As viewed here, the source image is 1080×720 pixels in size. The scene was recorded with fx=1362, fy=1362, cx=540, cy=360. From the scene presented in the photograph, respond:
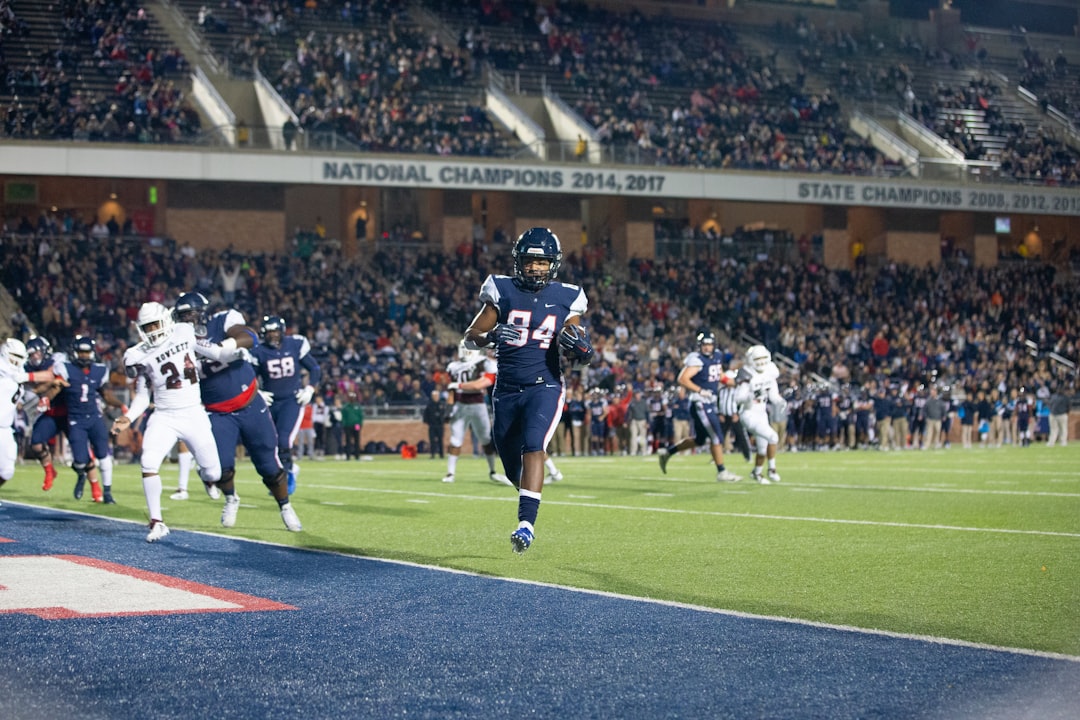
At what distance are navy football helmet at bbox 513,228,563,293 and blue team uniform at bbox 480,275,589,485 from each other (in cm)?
7

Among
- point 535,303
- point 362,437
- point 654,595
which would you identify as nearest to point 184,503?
point 535,303

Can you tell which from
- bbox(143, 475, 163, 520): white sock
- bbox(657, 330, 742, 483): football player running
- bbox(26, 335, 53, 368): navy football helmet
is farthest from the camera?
bbox(657, 330, 742, 483): football player running

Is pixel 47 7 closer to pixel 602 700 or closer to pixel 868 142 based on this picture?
pixel 868 142

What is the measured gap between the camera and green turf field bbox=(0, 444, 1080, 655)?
7.20 meters

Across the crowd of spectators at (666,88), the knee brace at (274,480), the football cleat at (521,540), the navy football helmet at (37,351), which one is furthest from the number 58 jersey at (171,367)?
the crowd of spectators at (666,88)

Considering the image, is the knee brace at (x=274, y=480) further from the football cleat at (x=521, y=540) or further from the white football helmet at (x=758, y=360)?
the white football helmet at (x=758, y=360)

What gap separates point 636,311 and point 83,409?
2324cm

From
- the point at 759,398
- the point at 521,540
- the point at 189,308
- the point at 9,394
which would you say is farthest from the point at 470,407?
the point at 521,540

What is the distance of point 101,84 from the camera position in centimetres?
3459

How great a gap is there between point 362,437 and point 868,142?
20801mm

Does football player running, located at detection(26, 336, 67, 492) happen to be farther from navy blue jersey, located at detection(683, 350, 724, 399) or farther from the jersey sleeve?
the jersey sleeve

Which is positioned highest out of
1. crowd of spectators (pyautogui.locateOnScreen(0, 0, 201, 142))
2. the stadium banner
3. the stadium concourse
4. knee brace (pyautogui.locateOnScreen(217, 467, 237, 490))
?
crowd of spectators (pyautogui.locateOnScreen(0, 0, 201, 142))

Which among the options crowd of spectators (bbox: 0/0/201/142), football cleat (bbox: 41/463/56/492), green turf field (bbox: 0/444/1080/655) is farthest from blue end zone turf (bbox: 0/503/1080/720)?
crowd of spectators (bbox: 0/0/201/142)

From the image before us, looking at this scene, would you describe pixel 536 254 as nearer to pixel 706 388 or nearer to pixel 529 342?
pixel 529 342
